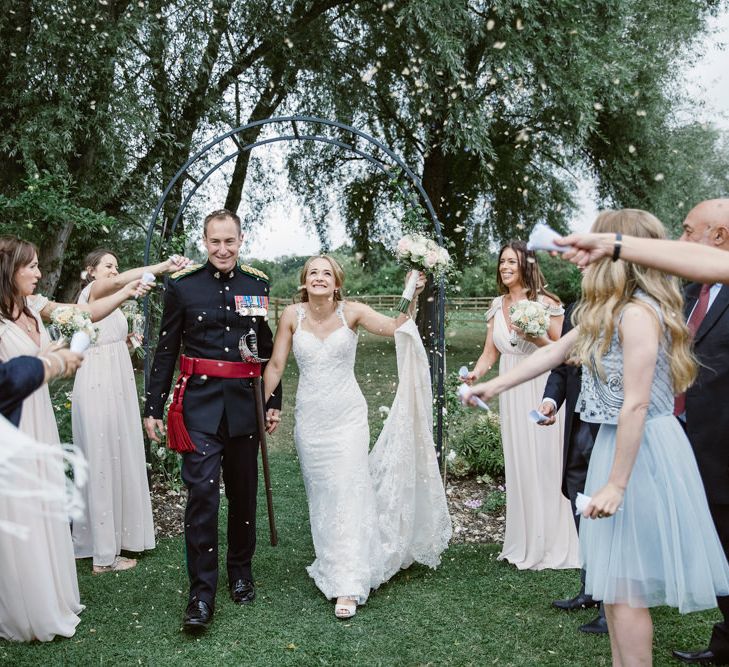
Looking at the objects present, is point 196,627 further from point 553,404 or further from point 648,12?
point 648,12

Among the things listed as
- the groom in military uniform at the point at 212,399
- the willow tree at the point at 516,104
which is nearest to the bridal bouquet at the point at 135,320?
the groom in military uniform at the point at 212,399

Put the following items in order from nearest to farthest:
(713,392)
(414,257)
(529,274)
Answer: (713,392), (414,257), (529,274)

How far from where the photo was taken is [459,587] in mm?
4570

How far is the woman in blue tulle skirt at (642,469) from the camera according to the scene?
8.25 ft

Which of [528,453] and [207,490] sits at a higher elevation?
[207,490]

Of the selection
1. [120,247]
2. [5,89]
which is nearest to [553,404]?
[5,89]

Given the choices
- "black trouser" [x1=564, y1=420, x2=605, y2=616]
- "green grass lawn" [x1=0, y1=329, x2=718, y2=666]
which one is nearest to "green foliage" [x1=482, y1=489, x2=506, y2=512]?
"green grass lawn" [x1=0, y1=329, x2=718, y2=666]

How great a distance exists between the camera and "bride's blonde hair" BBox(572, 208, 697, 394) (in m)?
2.60

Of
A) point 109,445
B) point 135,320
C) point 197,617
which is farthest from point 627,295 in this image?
point 135,320

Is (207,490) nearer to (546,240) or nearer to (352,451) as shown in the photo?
(352,451)

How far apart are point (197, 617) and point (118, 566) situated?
1.30m

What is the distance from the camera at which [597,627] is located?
387 cm

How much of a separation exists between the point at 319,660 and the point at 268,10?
34.6 ft

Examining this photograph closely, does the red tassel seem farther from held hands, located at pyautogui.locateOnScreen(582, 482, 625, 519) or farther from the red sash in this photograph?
held hands, located at pyautogui.locateOnScreen(582, 482, 625, 519)
